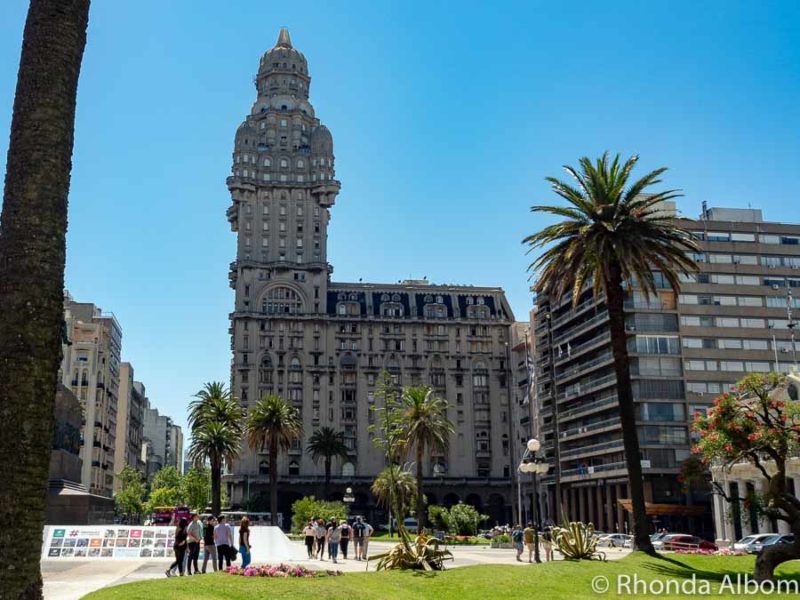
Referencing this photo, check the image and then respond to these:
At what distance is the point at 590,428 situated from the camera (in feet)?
291

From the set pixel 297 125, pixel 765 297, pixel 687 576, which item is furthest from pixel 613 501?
pixel 297 125

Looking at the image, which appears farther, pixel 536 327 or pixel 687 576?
pixel 536 327

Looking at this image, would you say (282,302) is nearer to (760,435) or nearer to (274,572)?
(760,435)

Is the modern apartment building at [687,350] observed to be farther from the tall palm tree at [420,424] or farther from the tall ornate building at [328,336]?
the tall ornate building at [328,336]

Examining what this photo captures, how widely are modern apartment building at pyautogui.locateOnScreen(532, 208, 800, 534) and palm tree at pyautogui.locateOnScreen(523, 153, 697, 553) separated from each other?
38535mm

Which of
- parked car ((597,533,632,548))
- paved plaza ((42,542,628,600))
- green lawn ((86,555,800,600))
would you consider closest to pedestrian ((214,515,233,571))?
paved plaza ((42,542,628,600))

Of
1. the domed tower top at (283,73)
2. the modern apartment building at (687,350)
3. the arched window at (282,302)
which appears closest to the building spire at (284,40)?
the domed tower top at (283,73)

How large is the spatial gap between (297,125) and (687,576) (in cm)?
11190

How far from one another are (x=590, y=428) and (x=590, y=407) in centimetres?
230

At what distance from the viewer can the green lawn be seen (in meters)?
18.2

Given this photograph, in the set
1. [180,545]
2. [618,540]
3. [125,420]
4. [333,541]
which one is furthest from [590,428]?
[125,420]

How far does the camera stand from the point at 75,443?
186ft

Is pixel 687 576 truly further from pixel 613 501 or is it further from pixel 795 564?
pixel 613 501

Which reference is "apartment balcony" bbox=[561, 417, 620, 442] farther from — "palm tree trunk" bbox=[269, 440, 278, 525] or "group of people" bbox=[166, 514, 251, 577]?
"group of people" bbox=[166, 514, 251, 577]
